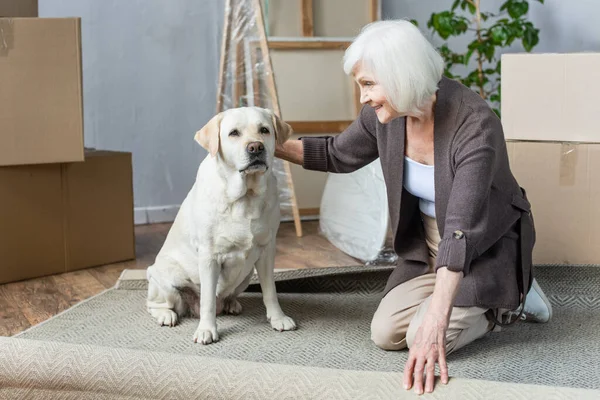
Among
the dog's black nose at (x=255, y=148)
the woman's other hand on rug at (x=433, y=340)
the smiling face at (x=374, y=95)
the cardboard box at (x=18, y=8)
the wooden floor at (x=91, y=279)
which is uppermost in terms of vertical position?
the cardboard box at (x=18, y=8)

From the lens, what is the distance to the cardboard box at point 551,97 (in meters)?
2.59

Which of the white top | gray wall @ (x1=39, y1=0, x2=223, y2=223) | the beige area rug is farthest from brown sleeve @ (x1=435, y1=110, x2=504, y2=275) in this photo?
gray wall @ (x1=39, y1=0, x2=223, y2=223)

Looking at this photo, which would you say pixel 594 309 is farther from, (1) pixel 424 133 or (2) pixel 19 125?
(2) pixel 19 125

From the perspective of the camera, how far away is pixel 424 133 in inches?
80.5

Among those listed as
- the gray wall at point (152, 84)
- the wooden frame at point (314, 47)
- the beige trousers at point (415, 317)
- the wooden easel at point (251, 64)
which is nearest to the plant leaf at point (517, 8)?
the wooden frame at point (314, 47)

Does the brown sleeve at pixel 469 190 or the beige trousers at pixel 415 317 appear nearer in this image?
the brown sleeve at pixel 469 190

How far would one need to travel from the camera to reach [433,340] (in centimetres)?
166

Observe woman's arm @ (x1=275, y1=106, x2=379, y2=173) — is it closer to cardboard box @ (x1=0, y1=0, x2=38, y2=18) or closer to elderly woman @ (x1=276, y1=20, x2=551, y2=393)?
elderly woman @ (x1=276, y1=20, x2=551, y2=393)

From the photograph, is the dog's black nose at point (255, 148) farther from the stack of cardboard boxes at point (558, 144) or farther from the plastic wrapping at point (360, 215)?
the plastic wrapping at point (360, 215)

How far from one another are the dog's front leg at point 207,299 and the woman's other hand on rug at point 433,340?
65cm

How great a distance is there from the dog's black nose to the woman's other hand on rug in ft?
1.80

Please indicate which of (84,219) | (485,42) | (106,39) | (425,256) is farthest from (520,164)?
(106,39)

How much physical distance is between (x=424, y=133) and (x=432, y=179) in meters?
0.12

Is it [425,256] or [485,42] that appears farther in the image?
[485,42]
